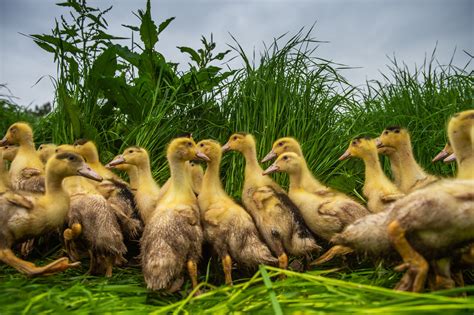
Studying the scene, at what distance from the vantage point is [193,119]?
6.45 metres

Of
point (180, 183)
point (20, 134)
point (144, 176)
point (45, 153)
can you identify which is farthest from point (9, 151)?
point (180, 183)

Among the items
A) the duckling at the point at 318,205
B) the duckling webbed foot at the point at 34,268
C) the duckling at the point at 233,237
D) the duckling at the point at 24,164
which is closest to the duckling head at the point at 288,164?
the duckling at the point at 318,205

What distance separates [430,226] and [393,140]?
2.27 m

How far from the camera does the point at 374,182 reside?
14.3 feet

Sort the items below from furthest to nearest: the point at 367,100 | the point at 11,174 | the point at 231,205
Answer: the point at 367,100, the point at 11,174, the point at 231,205

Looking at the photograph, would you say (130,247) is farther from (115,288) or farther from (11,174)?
(11,174)

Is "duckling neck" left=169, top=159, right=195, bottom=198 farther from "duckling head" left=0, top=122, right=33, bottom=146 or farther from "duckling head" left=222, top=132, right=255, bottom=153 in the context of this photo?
"duckling head" left=0, top=122, right=33, bottom=146

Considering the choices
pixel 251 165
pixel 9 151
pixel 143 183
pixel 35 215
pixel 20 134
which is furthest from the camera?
pixel 9 151

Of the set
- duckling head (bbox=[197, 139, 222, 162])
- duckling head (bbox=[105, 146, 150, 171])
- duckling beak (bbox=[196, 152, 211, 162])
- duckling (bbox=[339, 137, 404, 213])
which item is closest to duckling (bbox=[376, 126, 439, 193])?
duckling (bbox=[339, 137, 404, 213])

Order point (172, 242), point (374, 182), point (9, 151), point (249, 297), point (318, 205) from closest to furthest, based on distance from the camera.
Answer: point (249, 297)
point (172, 242)
point (318, 205)
point (374, 182)
point (9, 151)

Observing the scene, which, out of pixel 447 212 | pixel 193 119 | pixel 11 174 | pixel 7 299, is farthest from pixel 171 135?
pixel 447 212

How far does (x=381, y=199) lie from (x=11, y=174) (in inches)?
127

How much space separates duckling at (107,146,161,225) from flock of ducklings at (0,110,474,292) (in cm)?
1

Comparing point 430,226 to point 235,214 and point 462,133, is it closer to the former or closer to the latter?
point 462,133
